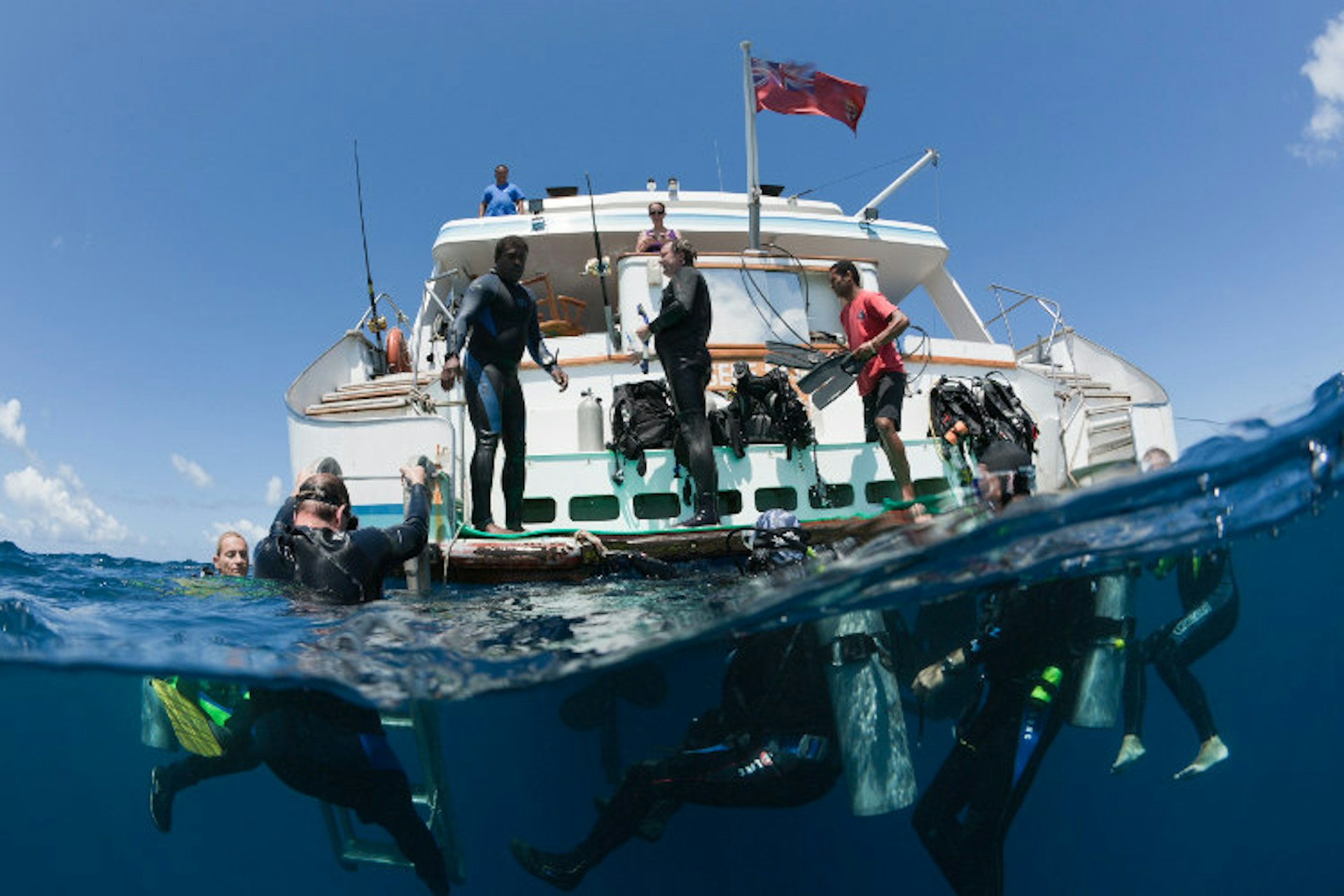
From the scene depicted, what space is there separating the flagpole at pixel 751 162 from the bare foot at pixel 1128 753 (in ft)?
19.2

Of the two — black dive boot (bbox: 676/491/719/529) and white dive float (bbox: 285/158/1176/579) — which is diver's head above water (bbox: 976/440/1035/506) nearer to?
white dive float (bbox: 285/158/1176/579)

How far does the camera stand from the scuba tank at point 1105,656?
4047 mm

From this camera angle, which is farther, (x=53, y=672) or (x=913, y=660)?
(x=53, y=672)

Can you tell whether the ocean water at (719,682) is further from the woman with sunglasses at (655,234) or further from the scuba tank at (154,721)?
the woman with sunglasses at (655,234)

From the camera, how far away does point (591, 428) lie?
22.1 ft

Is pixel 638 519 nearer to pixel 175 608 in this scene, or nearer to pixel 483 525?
pixel 483 525

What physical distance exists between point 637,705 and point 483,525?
5.61ft

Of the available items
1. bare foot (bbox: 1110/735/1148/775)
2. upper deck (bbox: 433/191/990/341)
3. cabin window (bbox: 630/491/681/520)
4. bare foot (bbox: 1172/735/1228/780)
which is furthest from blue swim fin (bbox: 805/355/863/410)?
bare foot (bbox: 1172/735/1228/780)

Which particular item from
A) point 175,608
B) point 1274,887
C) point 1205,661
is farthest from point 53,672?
point 1274,887

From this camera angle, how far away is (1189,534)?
420cm

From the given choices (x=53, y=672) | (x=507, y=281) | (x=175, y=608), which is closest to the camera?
(x=175, y=608)

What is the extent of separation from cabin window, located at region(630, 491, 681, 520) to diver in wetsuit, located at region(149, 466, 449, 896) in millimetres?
2052

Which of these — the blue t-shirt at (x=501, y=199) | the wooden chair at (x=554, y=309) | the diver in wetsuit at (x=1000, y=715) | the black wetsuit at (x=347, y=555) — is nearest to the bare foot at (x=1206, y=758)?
the diver in wetsuit at (x=1000, y=715)

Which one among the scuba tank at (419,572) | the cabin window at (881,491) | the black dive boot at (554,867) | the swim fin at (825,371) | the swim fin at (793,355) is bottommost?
the black dive boot at (554,867)
